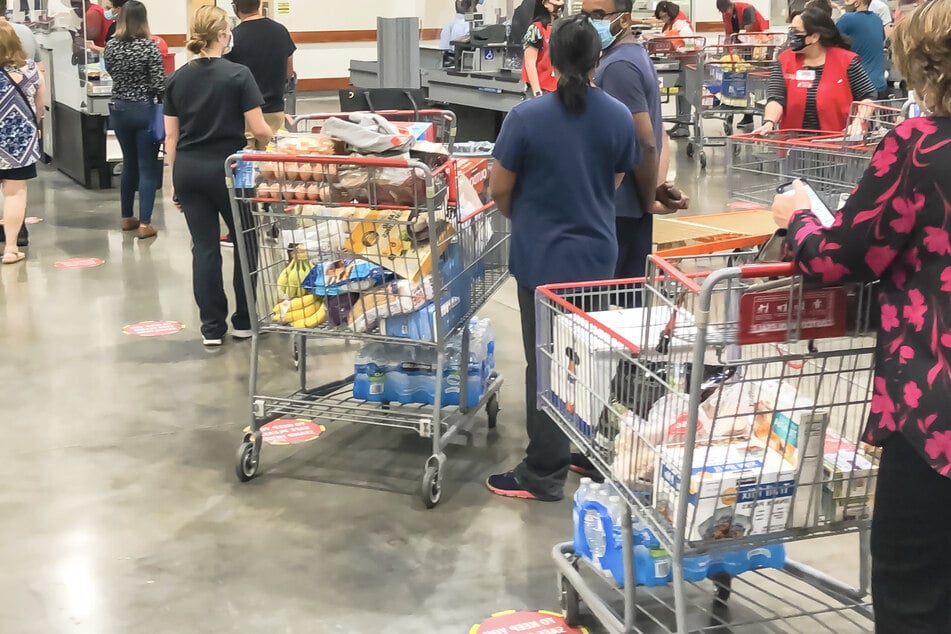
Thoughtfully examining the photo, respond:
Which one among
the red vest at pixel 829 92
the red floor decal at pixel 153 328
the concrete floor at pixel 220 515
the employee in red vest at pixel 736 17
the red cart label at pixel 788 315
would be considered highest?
the employee in red vest at pixel 736 17

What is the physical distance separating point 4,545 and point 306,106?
13277 millimetres

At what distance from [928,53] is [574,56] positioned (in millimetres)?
1654

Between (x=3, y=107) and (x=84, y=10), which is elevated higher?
(x=84, y=10)

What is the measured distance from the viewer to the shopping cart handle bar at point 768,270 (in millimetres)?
2076

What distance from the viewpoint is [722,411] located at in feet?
7.79

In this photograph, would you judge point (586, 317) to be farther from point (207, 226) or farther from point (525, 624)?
point (207, 226)

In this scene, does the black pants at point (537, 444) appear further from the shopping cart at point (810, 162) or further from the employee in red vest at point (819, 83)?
the employee in red vest at point (819, 83)

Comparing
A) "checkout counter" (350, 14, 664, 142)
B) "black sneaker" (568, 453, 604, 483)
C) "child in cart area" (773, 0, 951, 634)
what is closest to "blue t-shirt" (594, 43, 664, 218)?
"black sneaker" (568, 453, 604, 483)

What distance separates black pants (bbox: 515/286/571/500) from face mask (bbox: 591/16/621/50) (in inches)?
37.8

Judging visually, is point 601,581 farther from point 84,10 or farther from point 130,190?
point 84,10

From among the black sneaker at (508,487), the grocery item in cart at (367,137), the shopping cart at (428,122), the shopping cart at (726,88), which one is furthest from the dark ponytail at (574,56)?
the shopping cart at (726,88)

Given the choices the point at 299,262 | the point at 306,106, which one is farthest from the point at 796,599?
the point at 306,106

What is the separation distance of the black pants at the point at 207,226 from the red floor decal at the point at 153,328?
0.33m

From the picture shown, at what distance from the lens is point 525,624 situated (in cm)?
311
